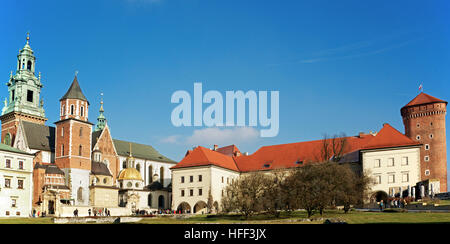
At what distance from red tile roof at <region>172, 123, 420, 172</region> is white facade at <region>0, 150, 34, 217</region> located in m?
19.1

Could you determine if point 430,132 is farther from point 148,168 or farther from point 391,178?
point 148,168

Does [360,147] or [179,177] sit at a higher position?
[360,147]

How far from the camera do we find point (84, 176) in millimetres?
67125

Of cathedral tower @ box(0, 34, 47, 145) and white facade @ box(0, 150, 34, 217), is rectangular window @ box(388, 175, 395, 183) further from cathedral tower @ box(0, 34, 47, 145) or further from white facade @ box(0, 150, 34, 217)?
cathedral tower @ box(0, 34, 47, 145)

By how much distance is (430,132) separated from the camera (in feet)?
229

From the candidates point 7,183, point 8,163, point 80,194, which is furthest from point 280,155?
point 7,183

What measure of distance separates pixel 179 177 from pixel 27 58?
40575 millimetres

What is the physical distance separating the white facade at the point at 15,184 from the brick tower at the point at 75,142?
283 inches

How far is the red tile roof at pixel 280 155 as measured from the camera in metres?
59.2

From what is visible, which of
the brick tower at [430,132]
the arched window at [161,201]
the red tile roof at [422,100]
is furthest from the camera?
the arched window at [161,201]

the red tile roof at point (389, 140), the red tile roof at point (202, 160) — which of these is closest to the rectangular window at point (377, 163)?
the red tile roof at point (389, 140)

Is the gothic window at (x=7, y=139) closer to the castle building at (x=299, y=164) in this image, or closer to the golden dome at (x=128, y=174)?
the golden dome at (x=128, y=174)
